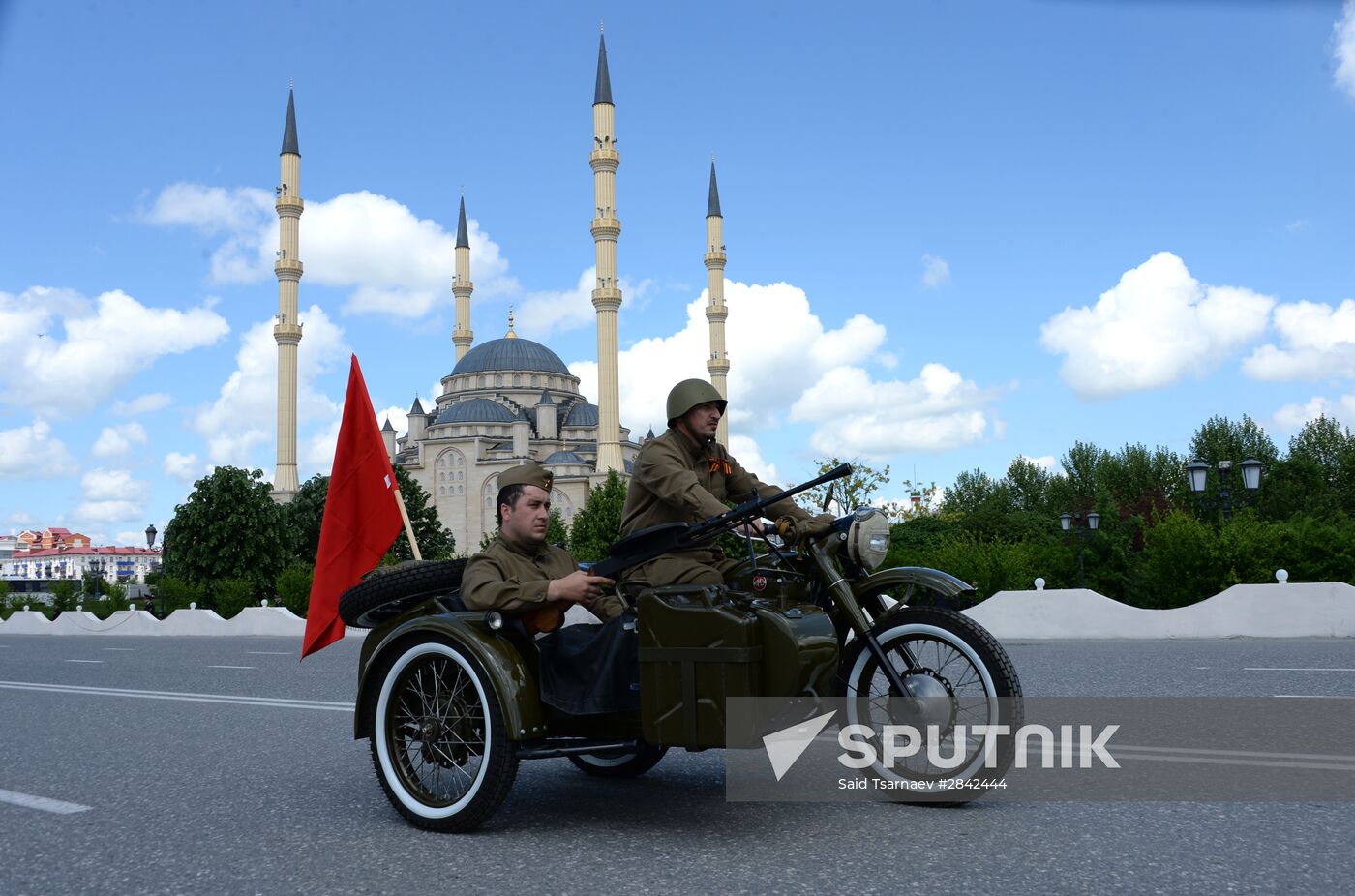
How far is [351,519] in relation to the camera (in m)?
5.80

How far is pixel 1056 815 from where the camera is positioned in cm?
403

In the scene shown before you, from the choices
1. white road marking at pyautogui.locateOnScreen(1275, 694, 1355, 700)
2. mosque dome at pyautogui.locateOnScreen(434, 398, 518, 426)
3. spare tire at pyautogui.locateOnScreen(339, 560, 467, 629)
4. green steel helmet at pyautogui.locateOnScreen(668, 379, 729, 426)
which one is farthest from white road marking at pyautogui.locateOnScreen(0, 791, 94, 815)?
mosque dome at pyautogui.locateOnScreen(434, 398, 518, 426)

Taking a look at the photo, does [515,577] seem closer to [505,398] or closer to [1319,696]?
[1319,696]

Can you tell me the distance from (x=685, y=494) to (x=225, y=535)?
161ft

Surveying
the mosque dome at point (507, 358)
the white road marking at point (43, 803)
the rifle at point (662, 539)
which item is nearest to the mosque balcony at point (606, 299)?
the mosque dome at point (507, 358)

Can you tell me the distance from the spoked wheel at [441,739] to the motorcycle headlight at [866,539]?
1.42m

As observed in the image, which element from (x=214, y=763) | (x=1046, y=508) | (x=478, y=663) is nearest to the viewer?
(x=478, y=663)

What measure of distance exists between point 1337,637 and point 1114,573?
17605 millimetres

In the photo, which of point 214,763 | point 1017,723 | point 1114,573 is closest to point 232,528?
point 1114,573

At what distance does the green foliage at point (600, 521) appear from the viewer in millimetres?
60938

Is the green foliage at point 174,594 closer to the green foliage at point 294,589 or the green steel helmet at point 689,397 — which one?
the green foliage at point 294,589

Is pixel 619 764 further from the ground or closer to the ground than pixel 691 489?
closer to the ground

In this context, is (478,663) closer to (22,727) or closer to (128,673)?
(22,727)

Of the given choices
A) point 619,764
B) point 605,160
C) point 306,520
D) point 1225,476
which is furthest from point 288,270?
point 619,764
